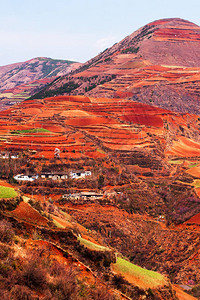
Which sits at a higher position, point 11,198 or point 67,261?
point 11,198

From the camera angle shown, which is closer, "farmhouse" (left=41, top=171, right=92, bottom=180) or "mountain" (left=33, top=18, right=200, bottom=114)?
"farmhouse" (left=41, top=171, right=92, bottom=180)

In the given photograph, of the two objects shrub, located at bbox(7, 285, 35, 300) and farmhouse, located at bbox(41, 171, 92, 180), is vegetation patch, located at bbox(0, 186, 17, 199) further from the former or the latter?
farmhouse, located at bbox(41, 171, 92, 180)

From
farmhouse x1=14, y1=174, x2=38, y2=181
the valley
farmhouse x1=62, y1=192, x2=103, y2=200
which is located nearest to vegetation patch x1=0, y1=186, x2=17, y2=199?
the valley

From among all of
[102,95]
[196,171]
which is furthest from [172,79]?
[196,171]

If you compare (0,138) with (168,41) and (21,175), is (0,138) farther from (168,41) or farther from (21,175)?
(168,41)

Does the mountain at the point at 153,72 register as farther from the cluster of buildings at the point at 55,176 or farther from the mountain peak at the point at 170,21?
the cluster of buildings at the point at 55,176

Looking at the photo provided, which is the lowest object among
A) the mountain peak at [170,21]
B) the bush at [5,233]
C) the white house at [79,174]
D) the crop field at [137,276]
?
the white house at [79,174]

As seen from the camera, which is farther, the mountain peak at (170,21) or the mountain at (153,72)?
the mountain peak at (170,21)

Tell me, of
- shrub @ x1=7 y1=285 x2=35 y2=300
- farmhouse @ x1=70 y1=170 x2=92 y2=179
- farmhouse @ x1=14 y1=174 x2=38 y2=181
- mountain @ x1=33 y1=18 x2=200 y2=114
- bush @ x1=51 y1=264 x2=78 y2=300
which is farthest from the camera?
mountain @ x1=33 y1=18 x2=200 y2=114

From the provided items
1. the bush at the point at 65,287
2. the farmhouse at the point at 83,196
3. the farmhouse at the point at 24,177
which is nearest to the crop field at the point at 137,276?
the bush at the point at 65,287
